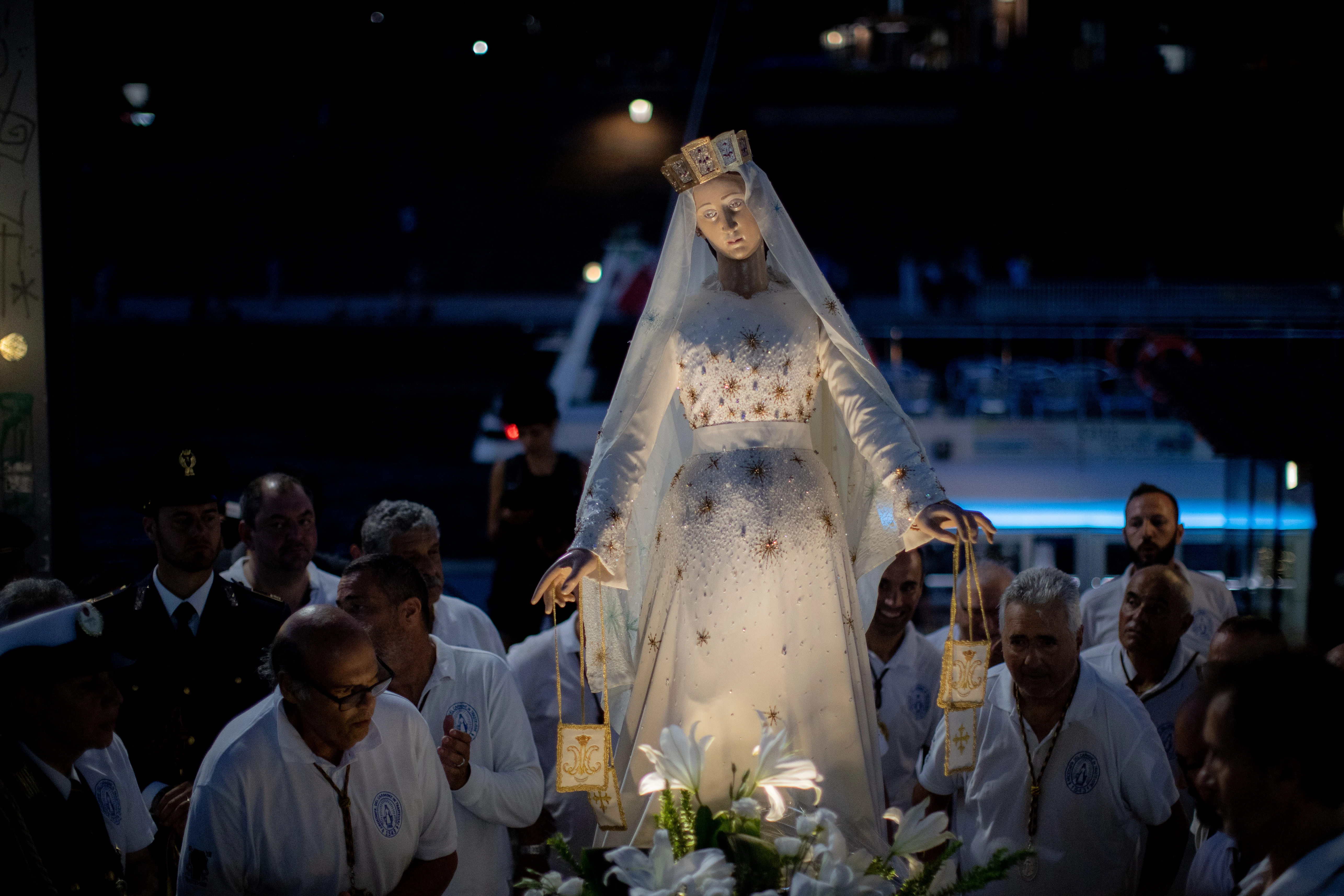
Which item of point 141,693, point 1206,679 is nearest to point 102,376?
point 141,693

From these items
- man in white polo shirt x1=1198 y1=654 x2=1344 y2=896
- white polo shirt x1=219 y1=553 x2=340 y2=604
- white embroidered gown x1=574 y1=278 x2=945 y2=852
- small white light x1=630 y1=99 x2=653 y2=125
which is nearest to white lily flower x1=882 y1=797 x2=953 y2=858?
man in white polo shirt x1=1198 y1=654 x2=1344 y2=896

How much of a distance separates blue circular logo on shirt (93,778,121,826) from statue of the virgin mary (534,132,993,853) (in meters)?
0.94

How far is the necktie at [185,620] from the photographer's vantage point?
321 centimetres

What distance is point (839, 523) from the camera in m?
3.16

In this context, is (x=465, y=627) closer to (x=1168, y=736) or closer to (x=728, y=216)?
(x=728, y=216)

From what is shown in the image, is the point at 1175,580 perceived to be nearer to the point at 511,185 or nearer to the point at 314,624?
the point at 314,624

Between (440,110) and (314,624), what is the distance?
24.1m

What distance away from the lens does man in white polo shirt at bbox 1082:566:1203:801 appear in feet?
11.8

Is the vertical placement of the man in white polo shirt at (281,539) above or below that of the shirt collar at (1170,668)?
A: above

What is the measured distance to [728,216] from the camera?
10.3 feet

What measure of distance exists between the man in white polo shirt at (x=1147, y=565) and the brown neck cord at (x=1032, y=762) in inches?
54.5

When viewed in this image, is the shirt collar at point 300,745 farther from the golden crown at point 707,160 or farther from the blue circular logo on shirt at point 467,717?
the golden crown at point 707,160

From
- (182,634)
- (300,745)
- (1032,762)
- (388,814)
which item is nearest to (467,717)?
(388,814)

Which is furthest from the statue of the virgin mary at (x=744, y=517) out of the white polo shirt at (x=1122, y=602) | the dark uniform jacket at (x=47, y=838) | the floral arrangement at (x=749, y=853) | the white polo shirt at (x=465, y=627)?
the white polo shirt at (x=1122, y=602)
